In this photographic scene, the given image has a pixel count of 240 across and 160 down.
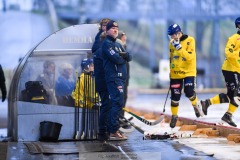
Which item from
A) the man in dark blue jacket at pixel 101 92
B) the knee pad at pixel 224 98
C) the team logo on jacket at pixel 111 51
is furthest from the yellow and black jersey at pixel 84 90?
the knee pad at pixel 224 98

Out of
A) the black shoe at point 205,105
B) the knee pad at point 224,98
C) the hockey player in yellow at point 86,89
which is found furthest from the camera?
the black shoe at point 205,105

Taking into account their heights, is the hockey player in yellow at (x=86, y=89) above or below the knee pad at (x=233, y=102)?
above

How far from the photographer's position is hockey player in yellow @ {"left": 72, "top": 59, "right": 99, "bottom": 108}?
12859 mm

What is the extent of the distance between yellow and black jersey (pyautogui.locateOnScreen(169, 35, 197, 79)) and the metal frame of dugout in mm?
1524

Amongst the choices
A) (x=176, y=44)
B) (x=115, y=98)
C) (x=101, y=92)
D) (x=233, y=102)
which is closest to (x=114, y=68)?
(x=115, y=98)

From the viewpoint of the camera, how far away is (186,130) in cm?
1412

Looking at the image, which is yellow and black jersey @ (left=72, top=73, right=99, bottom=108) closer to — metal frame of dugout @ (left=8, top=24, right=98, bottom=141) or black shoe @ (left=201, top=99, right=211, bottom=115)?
metal frame of dugout @ (left=8, top=24, right=98, bottom=141)

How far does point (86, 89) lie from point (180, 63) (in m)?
1.84

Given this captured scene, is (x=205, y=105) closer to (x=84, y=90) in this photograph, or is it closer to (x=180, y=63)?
(x=180, y=63)

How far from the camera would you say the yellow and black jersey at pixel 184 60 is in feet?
45.1

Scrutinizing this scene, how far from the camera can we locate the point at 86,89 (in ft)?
42.2

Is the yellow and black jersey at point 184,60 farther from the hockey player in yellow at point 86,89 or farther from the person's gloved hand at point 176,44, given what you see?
the hockey player in yellow at point 86,89

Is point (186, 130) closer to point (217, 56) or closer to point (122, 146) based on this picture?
point (122, 146)

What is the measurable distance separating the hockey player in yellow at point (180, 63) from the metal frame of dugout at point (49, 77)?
55.9 inches
